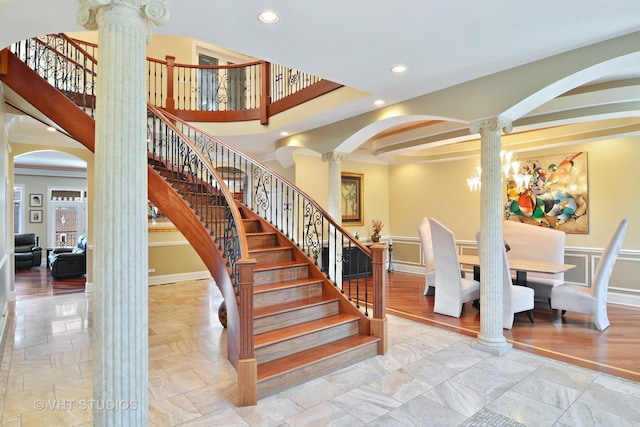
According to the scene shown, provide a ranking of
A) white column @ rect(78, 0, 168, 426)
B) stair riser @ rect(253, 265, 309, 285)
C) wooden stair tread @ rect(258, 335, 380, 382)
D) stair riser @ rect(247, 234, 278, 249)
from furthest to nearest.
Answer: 1. stair riser @ rect(247, 234, 278, 249)
2. stair riser @ rect(253, 265, 309, 285)
3. wooden stair tread @ rect(258, 335, 380, 382)
4. white column @ rect(78, 0, 168, 426)

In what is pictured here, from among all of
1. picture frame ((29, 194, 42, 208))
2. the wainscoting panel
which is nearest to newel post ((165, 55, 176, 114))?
the wainscoting panel

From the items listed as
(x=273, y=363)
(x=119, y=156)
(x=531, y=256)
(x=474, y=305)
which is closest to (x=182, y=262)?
(x=273, y=363)

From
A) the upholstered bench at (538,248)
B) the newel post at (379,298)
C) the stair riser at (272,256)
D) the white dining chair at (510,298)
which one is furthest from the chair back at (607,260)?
the stair riser at (272,256)

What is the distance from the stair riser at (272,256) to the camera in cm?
429

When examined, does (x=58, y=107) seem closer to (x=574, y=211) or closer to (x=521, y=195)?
(x=521, y=195)

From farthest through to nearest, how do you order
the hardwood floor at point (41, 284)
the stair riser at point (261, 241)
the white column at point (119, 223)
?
the hardwood floor at point (41, 284), the stair riser at point (261, 241), the white column at point (119, 223)

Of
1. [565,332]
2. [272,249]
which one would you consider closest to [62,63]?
[272,249]

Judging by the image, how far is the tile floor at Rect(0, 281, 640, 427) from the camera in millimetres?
2502

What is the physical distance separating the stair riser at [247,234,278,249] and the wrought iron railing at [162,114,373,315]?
22 cm

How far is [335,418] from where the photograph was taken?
Answer: 8.20 feet

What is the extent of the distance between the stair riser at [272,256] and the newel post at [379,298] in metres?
1.33

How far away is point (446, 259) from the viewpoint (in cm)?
485

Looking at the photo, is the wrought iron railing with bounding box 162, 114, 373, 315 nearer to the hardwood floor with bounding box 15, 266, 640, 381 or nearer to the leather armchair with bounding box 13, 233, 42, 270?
the hardwood floor with bounding box 15, 266, 640, 381

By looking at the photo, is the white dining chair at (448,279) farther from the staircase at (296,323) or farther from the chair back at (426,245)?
the staircase at (296,323)
